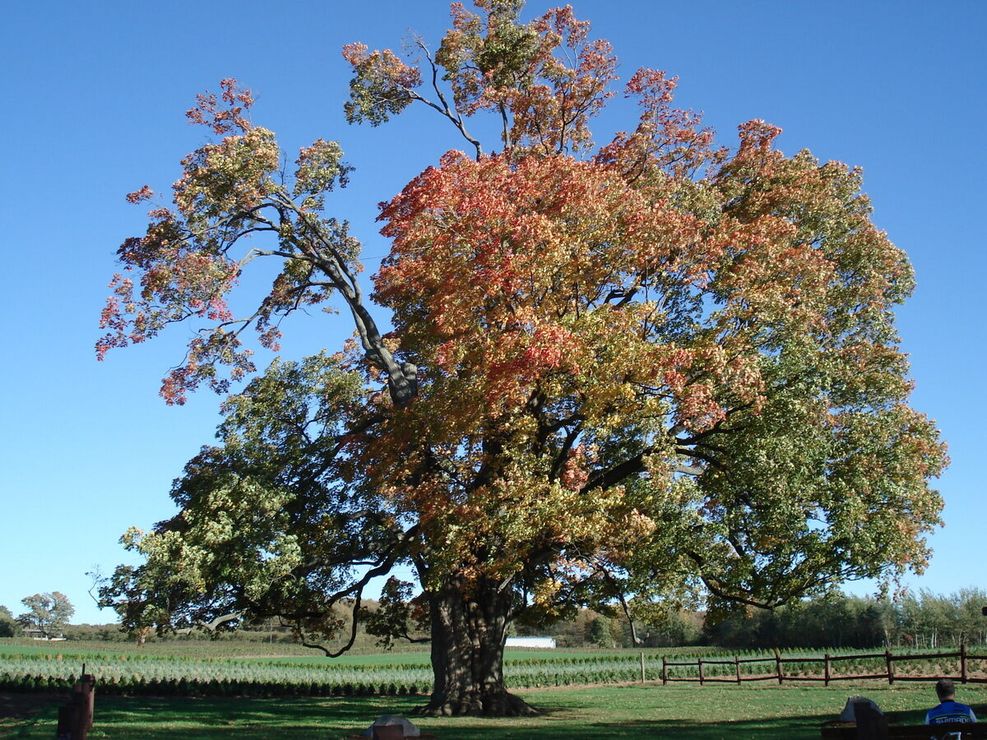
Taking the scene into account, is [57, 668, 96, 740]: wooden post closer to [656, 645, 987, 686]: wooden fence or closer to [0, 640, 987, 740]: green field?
[0, 640, 987, 740]: green field

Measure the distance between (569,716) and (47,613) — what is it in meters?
102

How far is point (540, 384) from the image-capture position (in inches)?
749

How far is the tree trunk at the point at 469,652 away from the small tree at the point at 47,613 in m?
95.6

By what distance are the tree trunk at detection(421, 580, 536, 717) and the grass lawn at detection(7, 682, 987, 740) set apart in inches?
47.2

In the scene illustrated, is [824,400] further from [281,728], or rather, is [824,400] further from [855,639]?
[855,639]

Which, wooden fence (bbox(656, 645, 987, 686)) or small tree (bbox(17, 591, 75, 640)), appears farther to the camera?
small tree (bbox(17, 591, 75, 640))

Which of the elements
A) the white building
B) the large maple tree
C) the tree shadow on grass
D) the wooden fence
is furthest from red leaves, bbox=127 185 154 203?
the white building

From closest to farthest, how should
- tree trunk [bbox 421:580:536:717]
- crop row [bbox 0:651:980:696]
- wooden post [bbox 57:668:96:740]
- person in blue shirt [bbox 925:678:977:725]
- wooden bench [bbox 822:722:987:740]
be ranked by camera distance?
1. wooden bench [bbox 822:722:987:740]
2. wooden post [bbox 57:668:96:740]
3. person in blue shirt [bbox 925:678:977:725]
4. tree trunk [bbox 421:580:536:717]
5. crop row [bbox 0:651:980:696]

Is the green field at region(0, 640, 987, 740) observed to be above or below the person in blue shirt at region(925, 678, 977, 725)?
below

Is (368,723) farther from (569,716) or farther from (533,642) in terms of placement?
(533,642)

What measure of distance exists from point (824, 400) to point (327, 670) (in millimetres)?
39141

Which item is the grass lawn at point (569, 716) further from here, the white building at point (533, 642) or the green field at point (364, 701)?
the white building at point (533, 642)

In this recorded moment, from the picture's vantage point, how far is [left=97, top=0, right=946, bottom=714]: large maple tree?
18844 millimetres

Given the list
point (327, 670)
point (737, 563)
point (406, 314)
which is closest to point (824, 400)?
point (737, 563)
